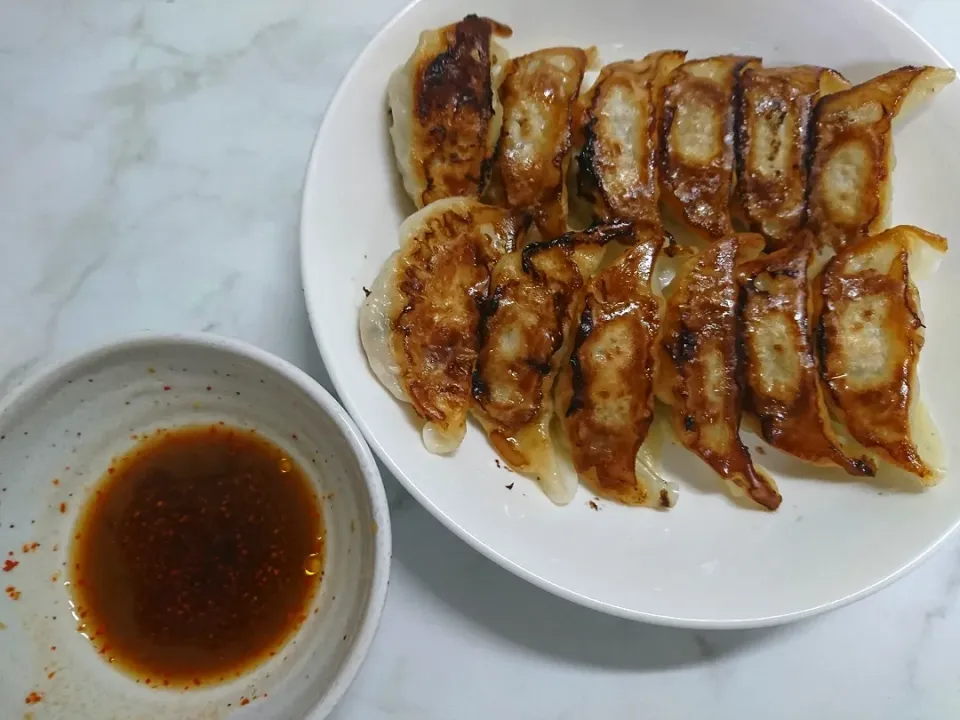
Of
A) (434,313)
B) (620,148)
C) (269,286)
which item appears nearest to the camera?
(434,313)

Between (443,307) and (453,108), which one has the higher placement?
(453,108)

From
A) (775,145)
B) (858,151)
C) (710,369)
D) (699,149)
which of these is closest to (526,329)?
(710,369)

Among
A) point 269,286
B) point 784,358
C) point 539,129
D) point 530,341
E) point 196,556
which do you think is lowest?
point 196,556

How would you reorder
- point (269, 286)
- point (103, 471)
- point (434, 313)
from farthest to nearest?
point (269, 286) < point (434, 313) < point (103, 471)

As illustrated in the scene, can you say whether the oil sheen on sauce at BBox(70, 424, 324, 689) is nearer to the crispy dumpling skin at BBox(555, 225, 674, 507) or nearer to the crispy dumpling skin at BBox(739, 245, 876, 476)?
the crispy dumpling skin at BBox(555, 225, 674, 507)

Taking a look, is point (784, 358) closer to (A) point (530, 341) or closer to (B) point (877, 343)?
(B) point (877, 343)

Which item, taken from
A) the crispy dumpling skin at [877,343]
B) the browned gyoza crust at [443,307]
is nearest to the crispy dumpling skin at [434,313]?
the browned gyoza crust at [443,307]

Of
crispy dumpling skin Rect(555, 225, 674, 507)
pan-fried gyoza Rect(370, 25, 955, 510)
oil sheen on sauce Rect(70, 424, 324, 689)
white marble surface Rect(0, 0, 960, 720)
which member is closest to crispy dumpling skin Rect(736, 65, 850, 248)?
pan-fried gyoza Rect(370, 25, 955, 510)
